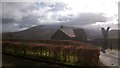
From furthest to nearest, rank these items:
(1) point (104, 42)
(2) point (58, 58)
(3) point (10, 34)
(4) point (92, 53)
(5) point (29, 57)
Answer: (1) point (104, 42) < (3) point (10, 34) < (5) point (29, 57) < (2) point (58, 58) < (4) point (92, 53)

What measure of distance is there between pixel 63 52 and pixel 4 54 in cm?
605

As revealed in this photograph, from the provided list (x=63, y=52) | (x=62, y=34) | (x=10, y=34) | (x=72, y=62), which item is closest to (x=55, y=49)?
(x=63, y=52)

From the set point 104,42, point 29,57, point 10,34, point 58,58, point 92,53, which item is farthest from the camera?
point 104,42

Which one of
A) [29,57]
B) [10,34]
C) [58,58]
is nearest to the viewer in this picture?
[58,58]

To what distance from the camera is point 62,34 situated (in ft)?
84.8

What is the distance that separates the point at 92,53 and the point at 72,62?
1.72m

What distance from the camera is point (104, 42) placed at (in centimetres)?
2506

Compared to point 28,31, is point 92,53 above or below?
below

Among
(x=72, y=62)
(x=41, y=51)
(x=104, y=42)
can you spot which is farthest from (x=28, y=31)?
(x=104, y=42)

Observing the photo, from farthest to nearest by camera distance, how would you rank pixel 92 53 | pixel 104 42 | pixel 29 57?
pixel 104 42 → pixel 29 57 → pixel 92 53

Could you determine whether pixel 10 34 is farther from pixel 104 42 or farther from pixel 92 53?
pixel 104 42

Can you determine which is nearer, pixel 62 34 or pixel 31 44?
pixel 31 44

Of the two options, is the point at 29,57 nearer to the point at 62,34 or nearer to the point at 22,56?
the point at 22,56

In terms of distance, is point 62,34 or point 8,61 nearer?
point 8,61
